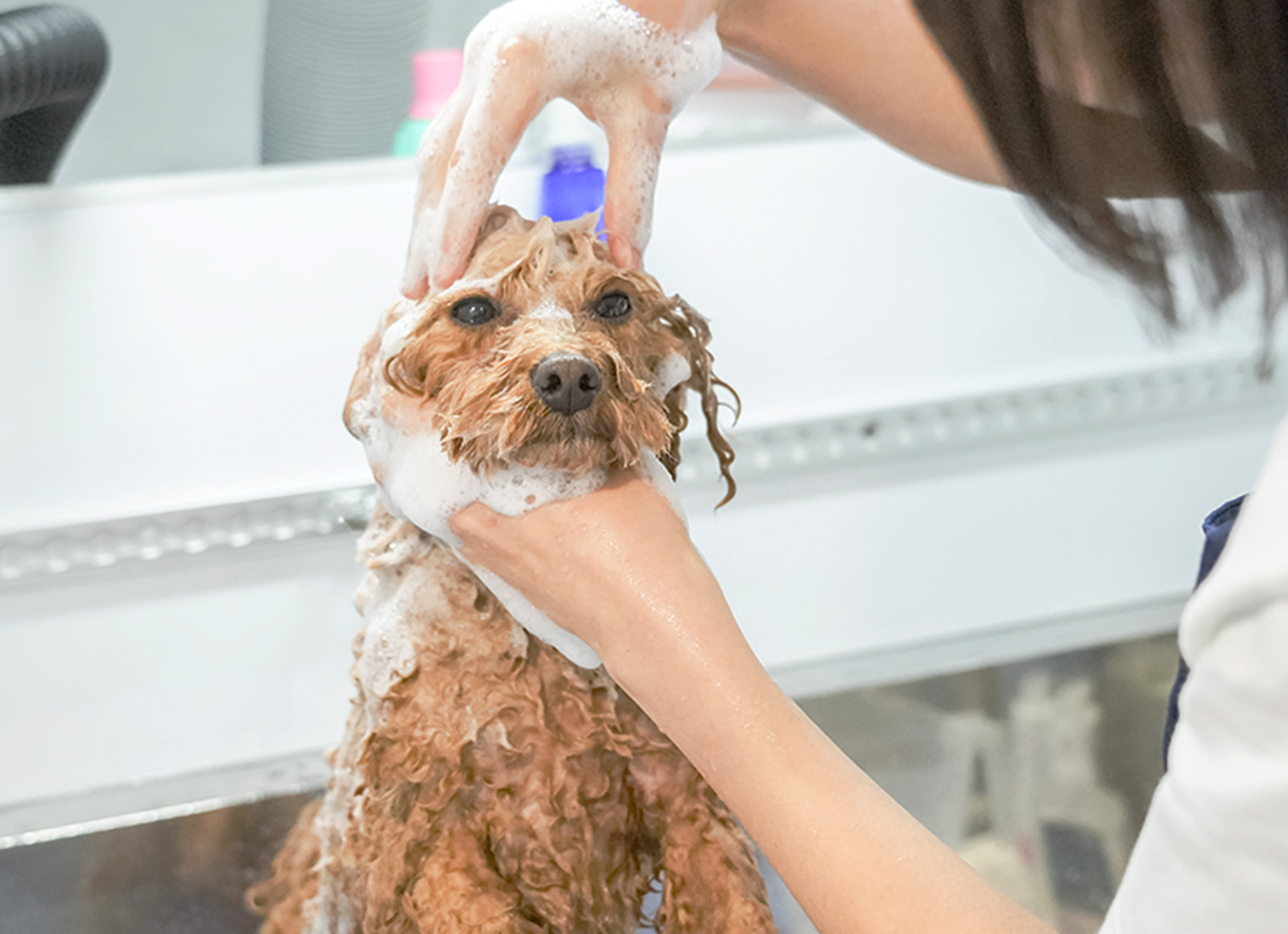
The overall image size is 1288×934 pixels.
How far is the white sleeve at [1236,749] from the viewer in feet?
1.38

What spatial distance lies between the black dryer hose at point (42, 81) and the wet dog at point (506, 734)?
50cm

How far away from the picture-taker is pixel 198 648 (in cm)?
124

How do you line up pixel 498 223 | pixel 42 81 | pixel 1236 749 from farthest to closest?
1. pixel 42 81
2. pixel 498 223
3. pixel 1236 749

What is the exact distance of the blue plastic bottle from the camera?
3.79 feet

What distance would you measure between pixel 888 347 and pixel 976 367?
0.14 m

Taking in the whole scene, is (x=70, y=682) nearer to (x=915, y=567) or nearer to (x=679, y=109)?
(x=679, y=109)

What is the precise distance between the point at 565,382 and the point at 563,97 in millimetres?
312

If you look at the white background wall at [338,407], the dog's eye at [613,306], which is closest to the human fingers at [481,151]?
the dog's eye at [613,306]

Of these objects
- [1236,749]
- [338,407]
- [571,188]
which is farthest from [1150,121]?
[338,407]

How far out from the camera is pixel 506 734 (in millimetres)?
762

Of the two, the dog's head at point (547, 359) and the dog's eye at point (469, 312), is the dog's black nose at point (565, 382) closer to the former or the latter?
the dog's head at point (547, 359)

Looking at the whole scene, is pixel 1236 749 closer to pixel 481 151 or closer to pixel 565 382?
pixel 565 382

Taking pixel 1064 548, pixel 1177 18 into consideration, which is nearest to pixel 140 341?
pixel 1177 18

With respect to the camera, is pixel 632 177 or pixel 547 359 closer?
pixel 547 359
